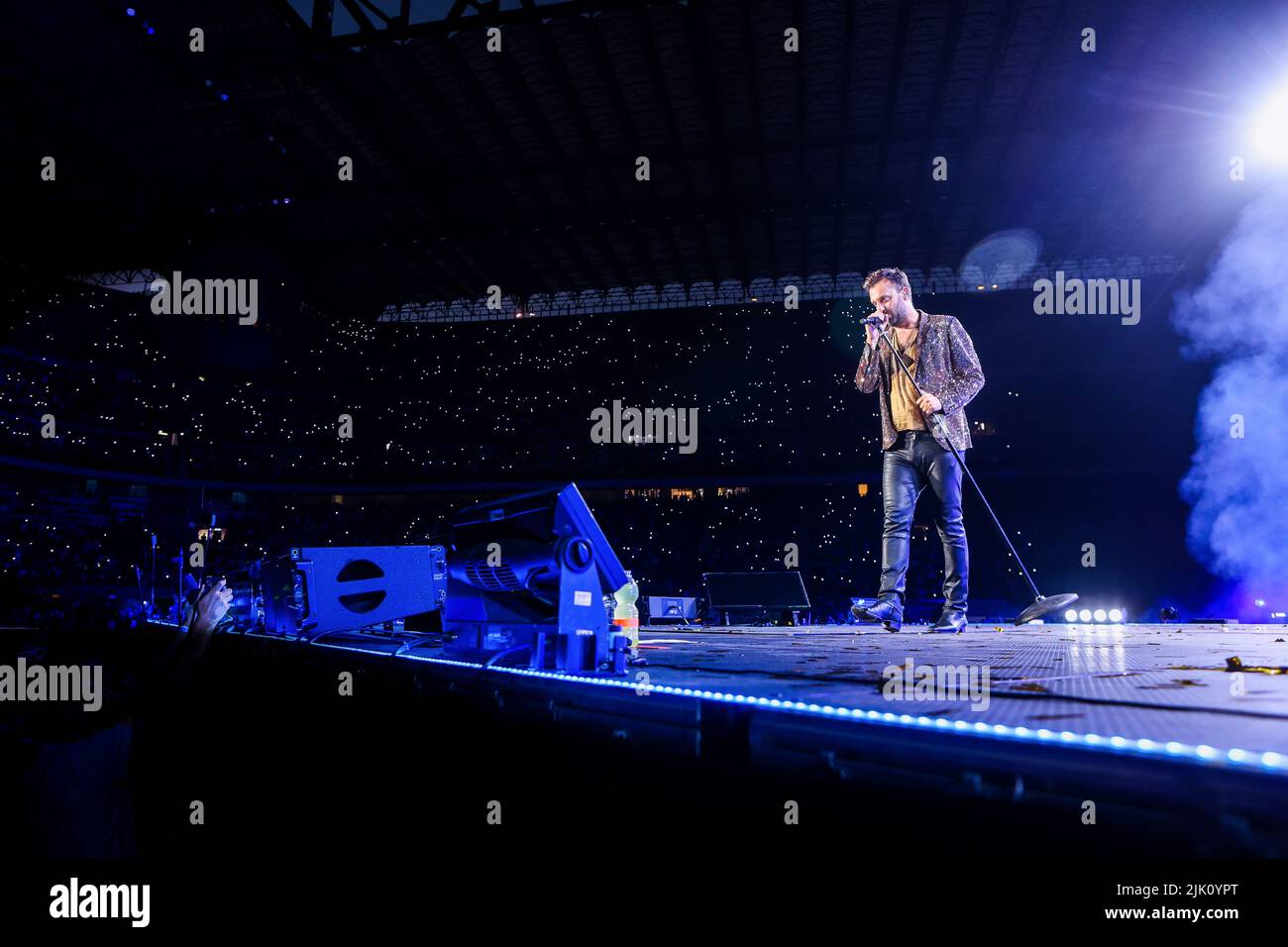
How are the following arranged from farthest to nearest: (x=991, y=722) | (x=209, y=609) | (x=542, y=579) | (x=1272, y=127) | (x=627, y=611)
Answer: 1. (x=1272, y=127)
2. (x=209, y=609)
3. (x=627, y=611)
4. (x=542, y=579)
5. (x=991, y=722)

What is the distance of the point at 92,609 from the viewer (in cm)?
991

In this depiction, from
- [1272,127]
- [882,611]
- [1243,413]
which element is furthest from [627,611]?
[1243,413]

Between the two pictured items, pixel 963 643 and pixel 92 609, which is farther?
pixel 92 609

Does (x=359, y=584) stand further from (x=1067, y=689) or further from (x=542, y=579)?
(x=1067, y=689)

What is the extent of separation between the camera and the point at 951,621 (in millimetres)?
3309

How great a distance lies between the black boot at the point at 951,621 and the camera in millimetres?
3277

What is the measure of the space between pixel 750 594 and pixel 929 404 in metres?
4.60

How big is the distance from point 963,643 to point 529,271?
480 inches

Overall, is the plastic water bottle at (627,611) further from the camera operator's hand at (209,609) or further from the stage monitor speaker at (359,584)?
the stage monitor speaker at (359,584)

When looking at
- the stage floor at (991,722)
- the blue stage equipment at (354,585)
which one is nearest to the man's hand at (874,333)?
the stage floor at (991,722)

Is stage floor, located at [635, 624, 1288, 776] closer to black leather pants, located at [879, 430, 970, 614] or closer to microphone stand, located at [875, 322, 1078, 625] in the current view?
microphone stand, located at [875, 322, 1078, 625]

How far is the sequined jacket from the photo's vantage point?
3293 millimetres
